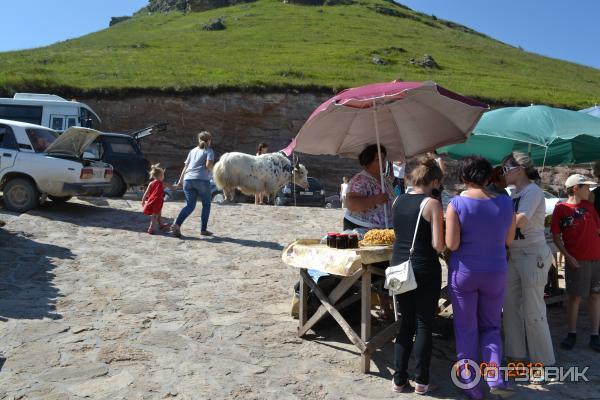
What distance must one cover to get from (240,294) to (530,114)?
5.08m

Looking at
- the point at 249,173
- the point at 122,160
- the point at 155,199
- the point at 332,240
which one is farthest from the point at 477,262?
the point at 122,160

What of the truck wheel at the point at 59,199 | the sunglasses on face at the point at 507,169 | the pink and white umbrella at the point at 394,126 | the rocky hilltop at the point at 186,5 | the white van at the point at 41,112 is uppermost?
the rocky hilltop at the point at 186,5

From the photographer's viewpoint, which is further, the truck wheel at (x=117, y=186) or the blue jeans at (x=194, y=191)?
the truck wheel at (x=117, y=186)

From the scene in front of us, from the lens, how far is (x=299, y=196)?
64.0 ft

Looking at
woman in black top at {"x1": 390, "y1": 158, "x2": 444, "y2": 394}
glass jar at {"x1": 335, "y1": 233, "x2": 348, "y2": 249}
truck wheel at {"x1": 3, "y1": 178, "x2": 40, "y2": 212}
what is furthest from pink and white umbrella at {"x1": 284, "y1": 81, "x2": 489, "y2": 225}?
truck wheel at {"x1": 3, "y1": 178, "x2": 40, "y2": 212}

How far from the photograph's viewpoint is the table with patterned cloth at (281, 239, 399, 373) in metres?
4.90

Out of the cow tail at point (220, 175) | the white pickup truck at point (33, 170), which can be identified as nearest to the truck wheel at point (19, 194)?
the white pickup truck at point (33, 170)

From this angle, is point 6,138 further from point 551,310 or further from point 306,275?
point 551,310

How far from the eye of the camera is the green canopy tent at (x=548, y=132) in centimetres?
759

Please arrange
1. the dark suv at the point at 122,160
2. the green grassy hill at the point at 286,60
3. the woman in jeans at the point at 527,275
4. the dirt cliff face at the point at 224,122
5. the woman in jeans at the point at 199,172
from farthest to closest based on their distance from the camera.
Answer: the green grassy hill at the point at 286,60
the dirt cliff face at the point at 224,122
the dark suv at the point at 122,160
the woman in jeans at the point at 199,172
the woman in jeans at the point at 527,275

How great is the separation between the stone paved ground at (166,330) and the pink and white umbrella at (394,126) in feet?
6.93

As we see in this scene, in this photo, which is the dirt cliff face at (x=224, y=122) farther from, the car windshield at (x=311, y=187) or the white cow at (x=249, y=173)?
the white cow at (x=249, y=173)

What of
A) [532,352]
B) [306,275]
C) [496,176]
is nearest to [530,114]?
[496,176]

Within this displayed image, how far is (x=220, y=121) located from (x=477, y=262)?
27.9 metres
